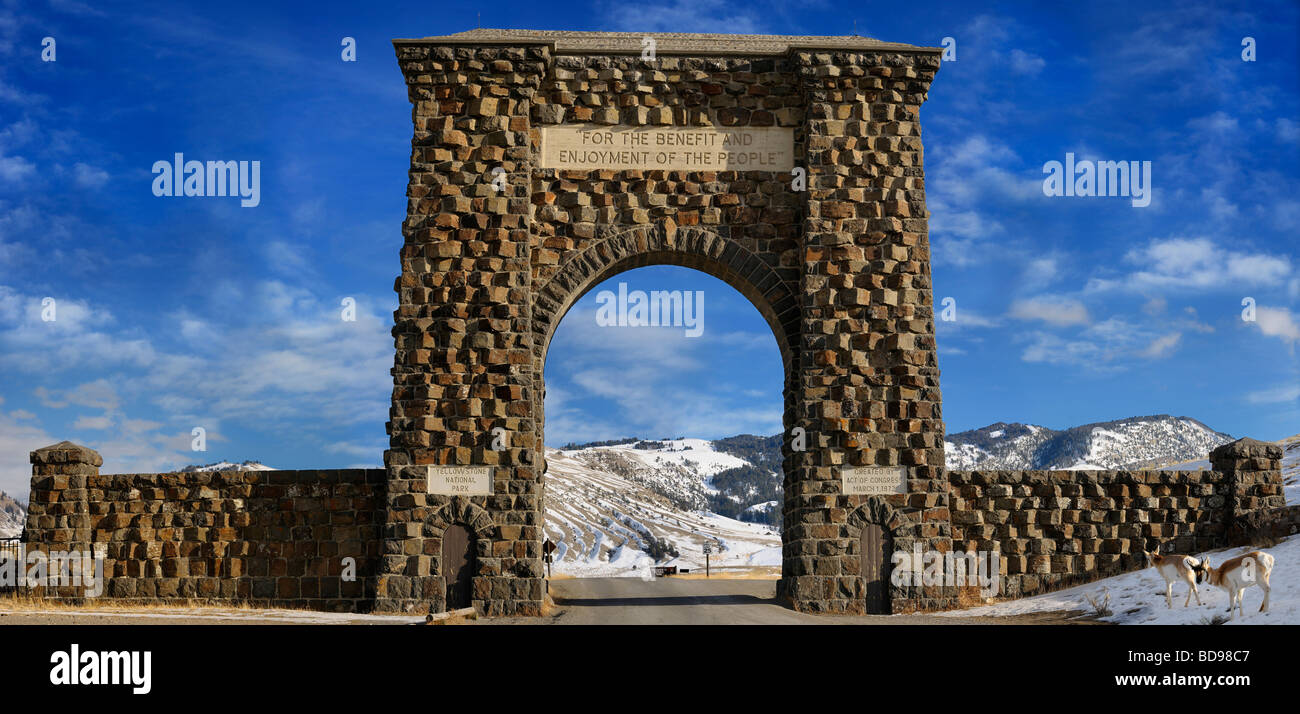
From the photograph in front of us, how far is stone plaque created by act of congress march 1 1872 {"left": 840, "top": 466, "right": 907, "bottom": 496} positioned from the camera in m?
18.7

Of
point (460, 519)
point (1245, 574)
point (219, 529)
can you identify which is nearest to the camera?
point (1245, 574)

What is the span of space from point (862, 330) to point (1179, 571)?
269 inches

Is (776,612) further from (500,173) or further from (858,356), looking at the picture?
(500,173)

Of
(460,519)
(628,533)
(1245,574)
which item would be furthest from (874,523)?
(628,533)

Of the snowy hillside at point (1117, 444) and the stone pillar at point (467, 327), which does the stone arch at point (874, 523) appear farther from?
the snowy hillside at point (1117, 444)

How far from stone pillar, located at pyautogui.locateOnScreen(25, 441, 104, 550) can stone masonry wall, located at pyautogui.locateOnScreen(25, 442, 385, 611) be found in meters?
0.02

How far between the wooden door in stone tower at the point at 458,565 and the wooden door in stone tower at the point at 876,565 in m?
6.88

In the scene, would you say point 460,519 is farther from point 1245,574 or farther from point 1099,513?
point 1245,574

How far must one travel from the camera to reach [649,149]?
1958 cm

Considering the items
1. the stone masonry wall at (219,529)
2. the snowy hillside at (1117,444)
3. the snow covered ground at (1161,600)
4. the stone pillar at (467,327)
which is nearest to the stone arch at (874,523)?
the snow covered ground at (1161,600)

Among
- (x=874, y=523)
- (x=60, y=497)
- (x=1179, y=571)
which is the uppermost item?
(x=60, y=497)

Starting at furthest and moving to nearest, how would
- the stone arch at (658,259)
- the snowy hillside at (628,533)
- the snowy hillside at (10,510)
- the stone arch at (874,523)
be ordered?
the snowy hillside at (10,510) → the snowy hillside at (628,533) → the stone arch at (658,259) → the stone arch at (874,523)

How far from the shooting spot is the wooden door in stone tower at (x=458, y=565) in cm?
1812
